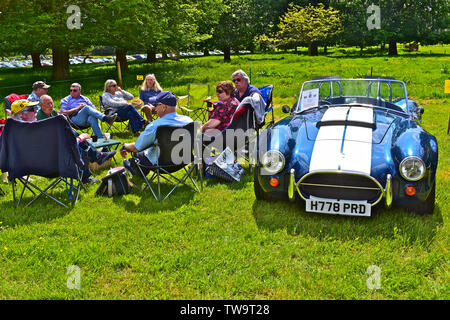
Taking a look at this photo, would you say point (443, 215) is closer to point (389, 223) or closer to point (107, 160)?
point (389, 223)

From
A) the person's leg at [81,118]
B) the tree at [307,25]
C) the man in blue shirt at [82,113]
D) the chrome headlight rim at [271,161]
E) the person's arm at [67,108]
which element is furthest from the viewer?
the tree at [307,25]

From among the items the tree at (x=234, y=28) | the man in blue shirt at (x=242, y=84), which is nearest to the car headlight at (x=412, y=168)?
the man in blue shirt at (x=242, y=84)

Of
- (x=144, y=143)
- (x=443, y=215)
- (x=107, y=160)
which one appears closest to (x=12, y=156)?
(x=144, y=143)

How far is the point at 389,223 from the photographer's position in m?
4.50

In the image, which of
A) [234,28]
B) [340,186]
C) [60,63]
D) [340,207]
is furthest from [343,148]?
[234,28]

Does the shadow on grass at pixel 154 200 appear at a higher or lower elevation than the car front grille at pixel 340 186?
lower

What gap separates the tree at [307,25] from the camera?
4006cm

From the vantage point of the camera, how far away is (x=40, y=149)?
516 centimetres

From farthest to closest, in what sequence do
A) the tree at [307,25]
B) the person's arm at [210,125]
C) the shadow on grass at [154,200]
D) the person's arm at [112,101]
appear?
the tree at [307,25]
the person's arm at [112,101]
the person's arm at [210,125]
the shadow on grass at [154,200]

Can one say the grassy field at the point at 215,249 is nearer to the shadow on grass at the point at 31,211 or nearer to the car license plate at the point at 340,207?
the shadow on grass at the point at 31,211

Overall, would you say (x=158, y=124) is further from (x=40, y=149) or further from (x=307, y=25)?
(x=307, y=25)

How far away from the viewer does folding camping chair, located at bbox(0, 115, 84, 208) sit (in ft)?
16.6

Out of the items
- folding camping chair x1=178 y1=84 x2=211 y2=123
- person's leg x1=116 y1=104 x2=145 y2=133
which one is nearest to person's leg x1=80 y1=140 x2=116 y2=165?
person's leg x1=116 y1=104 x2=145 y2=133

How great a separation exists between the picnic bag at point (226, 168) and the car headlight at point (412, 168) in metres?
2.58
